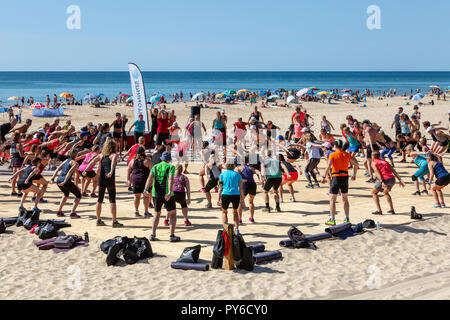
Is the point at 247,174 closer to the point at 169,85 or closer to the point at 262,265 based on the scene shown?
the point at 262,265

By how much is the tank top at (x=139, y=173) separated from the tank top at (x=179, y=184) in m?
1.07

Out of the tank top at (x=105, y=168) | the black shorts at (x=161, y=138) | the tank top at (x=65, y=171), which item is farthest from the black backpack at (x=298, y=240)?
the black shorts at (x=161, y=138)

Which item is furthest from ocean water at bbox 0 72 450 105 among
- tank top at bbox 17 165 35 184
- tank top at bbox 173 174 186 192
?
tank top at bbox 173 174 186 192

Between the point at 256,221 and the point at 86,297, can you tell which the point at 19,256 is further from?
the point at 256,221

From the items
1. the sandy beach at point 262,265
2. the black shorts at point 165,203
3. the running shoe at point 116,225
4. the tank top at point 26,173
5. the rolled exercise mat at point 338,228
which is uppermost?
the tank top at point 26,173

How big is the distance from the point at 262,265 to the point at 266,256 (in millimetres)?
180

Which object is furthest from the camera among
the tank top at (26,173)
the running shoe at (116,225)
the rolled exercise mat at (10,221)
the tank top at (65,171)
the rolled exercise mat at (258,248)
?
the tank top at (26,173)

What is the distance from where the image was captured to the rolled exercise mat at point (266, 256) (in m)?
7.35

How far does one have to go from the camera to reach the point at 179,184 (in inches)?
343

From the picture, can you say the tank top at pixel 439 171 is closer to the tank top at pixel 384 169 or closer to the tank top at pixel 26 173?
the tank top at pixel 384 169

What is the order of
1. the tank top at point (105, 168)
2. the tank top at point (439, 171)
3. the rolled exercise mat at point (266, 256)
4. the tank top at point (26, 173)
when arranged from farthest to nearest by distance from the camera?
the tank top at point (439, 171)
the tank top at point (26, 173)
the tank top at point (105, 168)
the rolled exercise mat at point (266, 256)

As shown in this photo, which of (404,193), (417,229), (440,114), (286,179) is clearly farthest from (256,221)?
(440,114)
